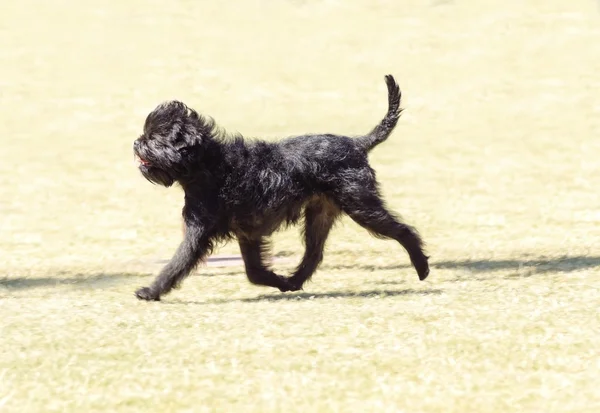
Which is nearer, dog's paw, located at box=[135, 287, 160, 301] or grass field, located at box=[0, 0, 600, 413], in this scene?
grass field, located at box=[0, 0, 600, 413]

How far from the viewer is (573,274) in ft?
26.9

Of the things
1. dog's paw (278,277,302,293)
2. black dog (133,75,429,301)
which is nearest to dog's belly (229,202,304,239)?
black dog (133,75,429,301)

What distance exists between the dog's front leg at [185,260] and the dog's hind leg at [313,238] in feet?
3.17

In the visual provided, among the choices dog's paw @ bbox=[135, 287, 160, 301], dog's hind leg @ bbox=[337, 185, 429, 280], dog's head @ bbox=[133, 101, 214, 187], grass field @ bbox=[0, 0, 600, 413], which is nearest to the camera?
grass field @ bbox=[0, 0, 600, 413]

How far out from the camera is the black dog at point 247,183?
24.6 feet

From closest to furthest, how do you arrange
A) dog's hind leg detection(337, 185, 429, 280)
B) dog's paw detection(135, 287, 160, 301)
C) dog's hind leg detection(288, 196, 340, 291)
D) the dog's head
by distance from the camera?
the dog's head < dog's paw detection(135, 287, 160, 301) < dog's hind leg detection(337, 185, 429, 280) < dog's hind leg detection(288, 196, 340, 291)

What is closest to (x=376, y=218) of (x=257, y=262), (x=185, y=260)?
(x=257, y=262)

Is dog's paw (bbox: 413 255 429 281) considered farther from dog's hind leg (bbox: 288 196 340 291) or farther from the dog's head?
the dog's head

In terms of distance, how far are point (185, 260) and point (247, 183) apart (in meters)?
0.70

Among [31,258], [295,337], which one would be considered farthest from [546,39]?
[295,337]

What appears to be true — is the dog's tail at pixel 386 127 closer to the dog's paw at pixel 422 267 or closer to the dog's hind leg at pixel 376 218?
the dog's hind leg at pixel 376 218

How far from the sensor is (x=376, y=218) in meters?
7.91

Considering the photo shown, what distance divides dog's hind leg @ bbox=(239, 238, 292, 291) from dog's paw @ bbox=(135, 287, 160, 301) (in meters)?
→ 0.78

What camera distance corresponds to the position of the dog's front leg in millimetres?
7488
